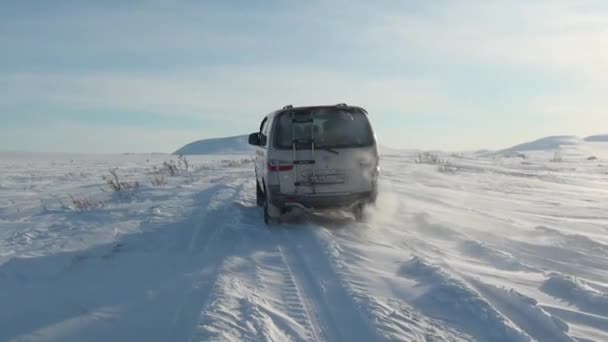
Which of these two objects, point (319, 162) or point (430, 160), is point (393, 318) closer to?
point (319, 162)

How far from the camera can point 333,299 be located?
4.40 metres

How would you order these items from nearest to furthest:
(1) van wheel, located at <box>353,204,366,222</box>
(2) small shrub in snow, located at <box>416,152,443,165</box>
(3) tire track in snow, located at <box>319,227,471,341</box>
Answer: (3) tire track in snow, located at <box>319,227,471,341</box>
(1) van wheel, located at <box>353,204,366,222</box>
(2) small shrub in snow, located at <box>416,152,443,165</box>

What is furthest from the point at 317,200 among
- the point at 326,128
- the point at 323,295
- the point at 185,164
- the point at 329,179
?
the point at 185,164

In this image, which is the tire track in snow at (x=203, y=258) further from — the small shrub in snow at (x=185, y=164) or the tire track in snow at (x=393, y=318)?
the small shrub in snow at (x=185, y=164)

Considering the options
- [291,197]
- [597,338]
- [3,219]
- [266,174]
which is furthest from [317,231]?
[3,219]

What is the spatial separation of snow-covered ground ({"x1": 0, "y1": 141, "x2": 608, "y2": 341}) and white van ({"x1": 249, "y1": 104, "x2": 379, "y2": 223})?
46 centimetres

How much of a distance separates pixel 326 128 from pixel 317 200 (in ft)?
3.61

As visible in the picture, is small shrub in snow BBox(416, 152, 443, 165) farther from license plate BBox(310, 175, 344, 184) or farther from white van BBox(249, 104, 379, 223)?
license plate BBox(310, 175, 344, 184)

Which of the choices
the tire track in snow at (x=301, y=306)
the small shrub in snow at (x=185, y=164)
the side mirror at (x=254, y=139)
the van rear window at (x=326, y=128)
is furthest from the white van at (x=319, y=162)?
the small shrub in snow at (x=185, y=164)

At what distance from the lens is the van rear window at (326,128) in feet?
25.3

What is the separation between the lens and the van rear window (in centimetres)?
771

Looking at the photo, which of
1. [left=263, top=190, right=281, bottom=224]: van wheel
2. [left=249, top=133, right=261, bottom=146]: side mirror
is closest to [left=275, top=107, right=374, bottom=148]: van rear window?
[left=263, top=190, right=281, bottom=224]: van wheel

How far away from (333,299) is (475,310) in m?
1.15

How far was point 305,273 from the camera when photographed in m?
5.24
